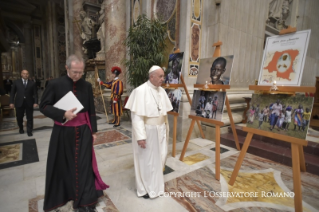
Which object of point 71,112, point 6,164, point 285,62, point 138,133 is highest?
point 285,62

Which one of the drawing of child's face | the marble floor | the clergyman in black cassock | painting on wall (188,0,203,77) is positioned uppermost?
painting on wall (188,0,203,77)

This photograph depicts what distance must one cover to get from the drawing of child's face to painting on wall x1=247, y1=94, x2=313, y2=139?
763 mm

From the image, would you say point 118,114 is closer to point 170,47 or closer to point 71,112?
point 170,47

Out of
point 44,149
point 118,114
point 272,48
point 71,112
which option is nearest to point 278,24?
point 272,48

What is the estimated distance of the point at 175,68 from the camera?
3910mm

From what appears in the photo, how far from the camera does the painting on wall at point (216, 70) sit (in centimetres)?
312

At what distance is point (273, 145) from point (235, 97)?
171 centimetres

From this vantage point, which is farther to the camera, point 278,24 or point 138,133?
point 278,24

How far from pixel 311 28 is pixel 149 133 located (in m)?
10.0

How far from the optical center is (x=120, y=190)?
8.68ft

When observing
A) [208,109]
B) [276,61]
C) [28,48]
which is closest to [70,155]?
[208,109]

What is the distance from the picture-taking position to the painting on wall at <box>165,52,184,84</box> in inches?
150

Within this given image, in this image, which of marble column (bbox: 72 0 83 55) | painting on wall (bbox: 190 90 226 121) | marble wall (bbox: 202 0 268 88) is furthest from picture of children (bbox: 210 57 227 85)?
marble column (bbox: 72 0 83 55)

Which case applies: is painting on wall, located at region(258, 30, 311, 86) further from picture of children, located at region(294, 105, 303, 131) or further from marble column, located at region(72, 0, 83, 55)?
marble column, located at region(72, 0, 83, 55)
